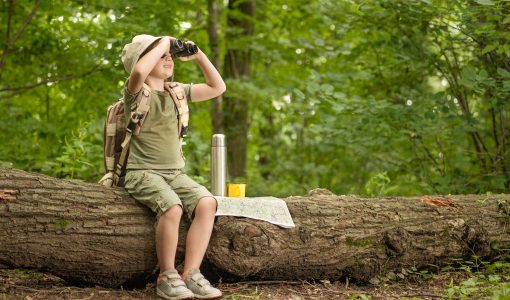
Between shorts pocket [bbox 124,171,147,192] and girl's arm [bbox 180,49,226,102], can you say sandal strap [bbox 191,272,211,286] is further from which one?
girl's arm [bbox 180,49,226,102]

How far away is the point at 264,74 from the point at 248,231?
7.09 m

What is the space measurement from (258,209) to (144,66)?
1.27m

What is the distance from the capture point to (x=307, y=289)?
425cm

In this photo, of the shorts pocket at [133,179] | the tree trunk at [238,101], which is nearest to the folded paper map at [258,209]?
the shorts pocket at [133,179]

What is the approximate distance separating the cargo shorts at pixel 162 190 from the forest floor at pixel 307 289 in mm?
607

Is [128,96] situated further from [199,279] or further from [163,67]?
[199,279]

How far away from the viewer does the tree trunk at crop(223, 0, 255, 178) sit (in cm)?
1031

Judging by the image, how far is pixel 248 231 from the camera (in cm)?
403

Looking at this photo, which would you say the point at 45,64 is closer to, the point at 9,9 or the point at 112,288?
the point at 9,9

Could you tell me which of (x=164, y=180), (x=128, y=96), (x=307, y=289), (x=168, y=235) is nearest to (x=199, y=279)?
(x=168, y=235)

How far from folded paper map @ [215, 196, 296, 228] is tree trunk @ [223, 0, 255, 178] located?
5920 mm

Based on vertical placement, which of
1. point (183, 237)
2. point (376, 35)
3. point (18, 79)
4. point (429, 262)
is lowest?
point (429, 262)

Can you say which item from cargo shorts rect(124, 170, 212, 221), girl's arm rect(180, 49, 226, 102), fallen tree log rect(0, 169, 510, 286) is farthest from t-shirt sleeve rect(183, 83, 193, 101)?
fallen tree log rect(0, 169, 510, 286)

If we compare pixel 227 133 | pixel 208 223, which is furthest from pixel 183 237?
pixel 227 133
